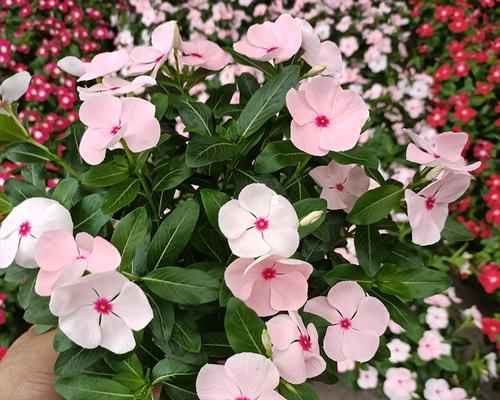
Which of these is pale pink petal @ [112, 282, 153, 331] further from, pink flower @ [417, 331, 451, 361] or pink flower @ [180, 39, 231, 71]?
pink flower @ [417, 331, 451, 361]

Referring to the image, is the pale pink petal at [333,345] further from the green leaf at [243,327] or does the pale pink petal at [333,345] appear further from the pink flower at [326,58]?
the pink flower at [326,58]

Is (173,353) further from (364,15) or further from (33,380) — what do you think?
(364,15)

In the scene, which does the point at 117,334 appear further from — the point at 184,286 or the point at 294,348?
the point at 294,348

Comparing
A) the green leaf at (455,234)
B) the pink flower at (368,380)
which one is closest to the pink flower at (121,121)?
the green leaf at (455,234)

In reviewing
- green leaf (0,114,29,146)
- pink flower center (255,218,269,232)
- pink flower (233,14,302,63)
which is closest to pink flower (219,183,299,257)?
pink flower center (255,218,269,232)

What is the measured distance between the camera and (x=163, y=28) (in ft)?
2.37

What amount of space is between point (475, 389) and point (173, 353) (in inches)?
55.0

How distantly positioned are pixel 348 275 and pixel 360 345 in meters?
0.10

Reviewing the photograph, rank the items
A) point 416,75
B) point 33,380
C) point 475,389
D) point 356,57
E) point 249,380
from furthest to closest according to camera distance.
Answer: point 356,57 → point 416,75 → point 475,389 → point 33,380 → point 249,380

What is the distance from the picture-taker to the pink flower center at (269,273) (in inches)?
22.3

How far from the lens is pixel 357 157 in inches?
25.8

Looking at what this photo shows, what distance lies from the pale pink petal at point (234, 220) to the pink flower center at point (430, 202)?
0.23 m

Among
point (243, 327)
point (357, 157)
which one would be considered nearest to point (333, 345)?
point (243, 327)

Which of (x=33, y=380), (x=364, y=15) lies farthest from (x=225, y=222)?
(x=364, y=15)
